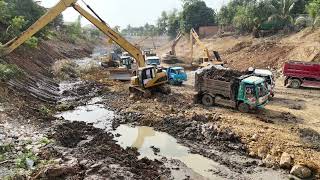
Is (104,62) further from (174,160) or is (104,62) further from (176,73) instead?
(174,160)

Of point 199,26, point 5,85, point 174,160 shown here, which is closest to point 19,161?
point 174,160

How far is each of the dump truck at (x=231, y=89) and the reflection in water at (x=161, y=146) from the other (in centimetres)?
429

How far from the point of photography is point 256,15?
1921 inches

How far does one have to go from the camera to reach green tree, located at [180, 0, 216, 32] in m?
66.8

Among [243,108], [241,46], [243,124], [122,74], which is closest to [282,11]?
[241,46]

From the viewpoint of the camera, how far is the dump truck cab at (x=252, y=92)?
18.4 m

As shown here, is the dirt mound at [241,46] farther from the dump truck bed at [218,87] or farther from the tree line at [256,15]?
the dump truck bed at [218,87]

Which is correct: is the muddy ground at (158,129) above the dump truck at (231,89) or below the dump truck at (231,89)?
below

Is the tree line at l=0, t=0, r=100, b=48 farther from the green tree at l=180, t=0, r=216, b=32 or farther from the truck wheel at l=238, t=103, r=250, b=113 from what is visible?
the green tree at l=180, t=0, r=216, b=32

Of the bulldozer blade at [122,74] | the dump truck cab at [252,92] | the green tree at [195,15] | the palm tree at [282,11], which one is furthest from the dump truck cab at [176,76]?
the green tree at [195,15]

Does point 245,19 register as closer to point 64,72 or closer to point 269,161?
point 64,72

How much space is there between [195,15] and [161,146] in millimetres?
53328

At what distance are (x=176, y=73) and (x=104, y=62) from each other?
13528 mm

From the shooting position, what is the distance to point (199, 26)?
220 feet
